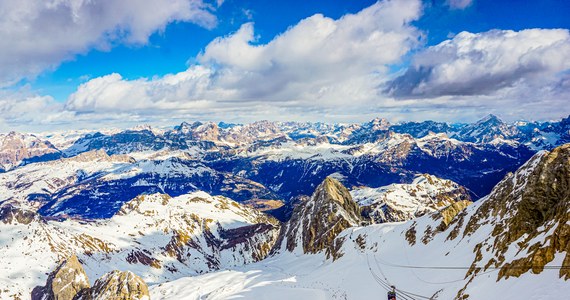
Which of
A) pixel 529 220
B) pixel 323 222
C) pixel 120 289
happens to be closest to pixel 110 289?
pixel 120 289

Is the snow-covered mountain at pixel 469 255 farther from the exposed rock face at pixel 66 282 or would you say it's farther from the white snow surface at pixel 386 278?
the exposed rock face at pixel 66 282

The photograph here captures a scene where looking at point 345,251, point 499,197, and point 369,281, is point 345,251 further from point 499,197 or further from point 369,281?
point 499,197

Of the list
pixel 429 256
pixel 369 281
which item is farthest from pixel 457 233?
pixel 369 281

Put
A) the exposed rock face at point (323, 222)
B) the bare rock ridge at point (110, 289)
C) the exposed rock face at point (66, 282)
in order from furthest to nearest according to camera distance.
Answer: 1. the exposed rock face at point (66, 282)
2. the exposed rock face at point (323, 222)
3. the bare rock ridge at point (110, 289)

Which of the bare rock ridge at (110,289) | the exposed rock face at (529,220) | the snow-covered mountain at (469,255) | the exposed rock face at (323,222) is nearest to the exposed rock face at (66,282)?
the bare rock ridge at (110,289)

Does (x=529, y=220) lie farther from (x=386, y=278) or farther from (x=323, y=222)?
(x=323, y=222)
